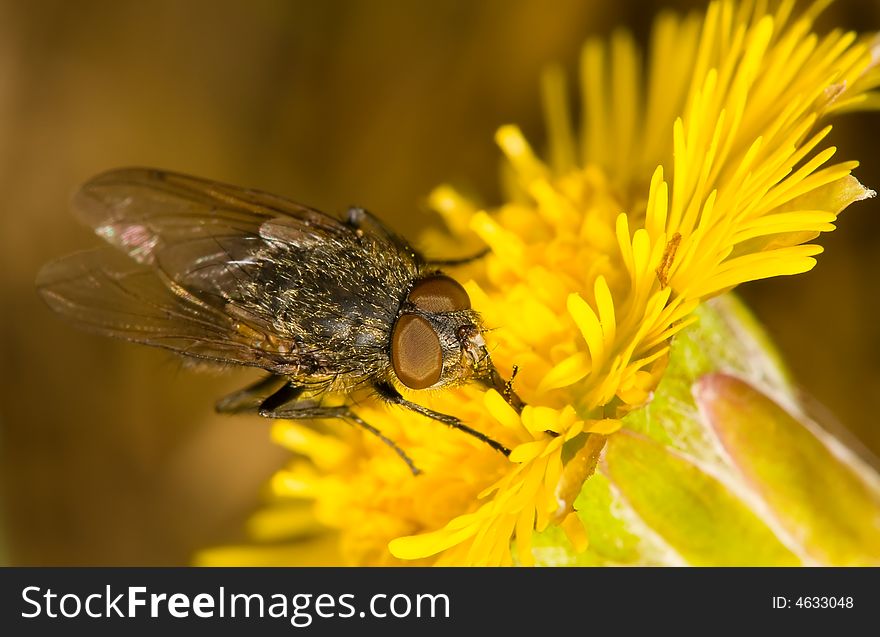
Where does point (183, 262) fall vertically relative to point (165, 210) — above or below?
below

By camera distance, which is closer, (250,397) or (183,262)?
(183,262)

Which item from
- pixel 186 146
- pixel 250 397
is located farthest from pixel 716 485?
pixel 186 146

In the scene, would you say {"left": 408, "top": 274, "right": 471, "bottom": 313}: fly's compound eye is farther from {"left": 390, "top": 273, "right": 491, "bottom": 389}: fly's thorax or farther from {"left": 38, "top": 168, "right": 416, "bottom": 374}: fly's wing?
{"left": 38, "top": 168, "right": 416, "bottom": 374}: fly's wing

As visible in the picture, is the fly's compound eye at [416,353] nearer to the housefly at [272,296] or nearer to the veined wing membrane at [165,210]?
the housefly at [272,296]

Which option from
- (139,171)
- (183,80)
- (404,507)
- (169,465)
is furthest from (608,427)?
(183,80)

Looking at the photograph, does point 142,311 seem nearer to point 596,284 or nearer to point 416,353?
point 416,353

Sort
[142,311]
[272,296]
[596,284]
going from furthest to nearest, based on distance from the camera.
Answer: [142,311] → [272,296] → [596,284]

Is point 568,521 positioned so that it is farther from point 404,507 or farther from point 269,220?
point 269,220

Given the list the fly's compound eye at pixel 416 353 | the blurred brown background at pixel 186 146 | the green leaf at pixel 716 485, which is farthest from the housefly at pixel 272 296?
the blurred brown background at pixel 186 146
